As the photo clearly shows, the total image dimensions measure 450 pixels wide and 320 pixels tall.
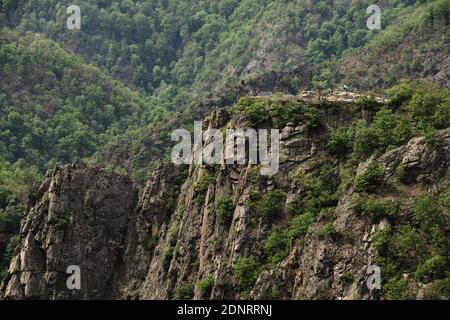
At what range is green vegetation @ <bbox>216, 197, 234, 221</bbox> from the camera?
3403 inches

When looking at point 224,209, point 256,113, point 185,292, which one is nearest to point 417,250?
point 224,209

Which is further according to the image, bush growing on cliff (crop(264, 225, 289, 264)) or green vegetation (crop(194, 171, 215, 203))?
green vegetation (crop(194, 171, 215, 203))

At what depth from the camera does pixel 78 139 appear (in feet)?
592

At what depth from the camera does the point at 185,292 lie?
8544 centimetres

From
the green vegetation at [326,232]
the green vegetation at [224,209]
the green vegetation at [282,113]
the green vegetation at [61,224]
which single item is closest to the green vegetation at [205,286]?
the green vegetation at [224,209]

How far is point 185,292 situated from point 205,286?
2987mm

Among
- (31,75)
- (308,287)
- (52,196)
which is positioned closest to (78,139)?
(31,75)

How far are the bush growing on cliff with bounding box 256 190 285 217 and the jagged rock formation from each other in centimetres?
38

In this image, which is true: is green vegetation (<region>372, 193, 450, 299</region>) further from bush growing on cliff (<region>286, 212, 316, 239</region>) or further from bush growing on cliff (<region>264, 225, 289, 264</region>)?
bush growing on cliff (<region>264, 225, 289, 264</region>)

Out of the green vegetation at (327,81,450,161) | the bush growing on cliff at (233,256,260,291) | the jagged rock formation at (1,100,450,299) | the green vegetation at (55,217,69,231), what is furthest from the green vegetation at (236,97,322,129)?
the green vegetation at (55,217,69,231)

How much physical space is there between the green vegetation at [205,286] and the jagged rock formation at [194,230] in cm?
19

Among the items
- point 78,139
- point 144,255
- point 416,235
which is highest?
point 416,235

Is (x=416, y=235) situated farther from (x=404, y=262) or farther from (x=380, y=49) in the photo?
(x=380, y=49)
